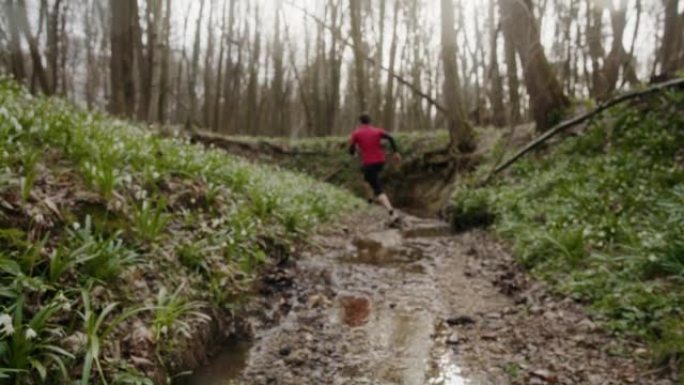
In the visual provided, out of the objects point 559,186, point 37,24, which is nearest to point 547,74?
point 559,186

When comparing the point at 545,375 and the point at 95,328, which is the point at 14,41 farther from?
the point at 545,375

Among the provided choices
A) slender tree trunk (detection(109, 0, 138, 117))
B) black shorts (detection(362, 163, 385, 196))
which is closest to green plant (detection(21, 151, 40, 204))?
black shorts (detection(362, 163, 385, 196))

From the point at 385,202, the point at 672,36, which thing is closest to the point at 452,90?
the point at 385,202

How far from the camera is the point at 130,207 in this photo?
421 centimetres

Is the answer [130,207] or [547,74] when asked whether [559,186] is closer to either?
[547,74]

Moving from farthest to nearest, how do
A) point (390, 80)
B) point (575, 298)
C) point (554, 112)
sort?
point (390, 80) < point (554, 112) < point (575, 298)

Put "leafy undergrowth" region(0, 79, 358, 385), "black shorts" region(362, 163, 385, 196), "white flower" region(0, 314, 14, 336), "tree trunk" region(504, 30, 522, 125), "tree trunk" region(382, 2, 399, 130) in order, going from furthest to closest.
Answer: "tree trunk" region(382, 2, 399, 130)
"tree trunk" region(504, 30, 522, 125)
"black shorts" region(362, 163, 385, 196)
"leafy undergrowth" region(0, 79, 358, 385)
"white flower" region(0, 314, 14, 336)

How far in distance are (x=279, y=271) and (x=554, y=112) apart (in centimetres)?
754

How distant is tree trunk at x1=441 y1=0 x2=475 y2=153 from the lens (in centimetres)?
1304

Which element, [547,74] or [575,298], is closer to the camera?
[575,298]

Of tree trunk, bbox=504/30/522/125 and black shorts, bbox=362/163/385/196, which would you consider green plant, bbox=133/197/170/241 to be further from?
tree trunk, bbox=504/30/522/125

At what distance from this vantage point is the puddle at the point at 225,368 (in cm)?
309

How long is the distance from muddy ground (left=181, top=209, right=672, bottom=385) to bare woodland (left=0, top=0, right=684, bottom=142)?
3660 mm

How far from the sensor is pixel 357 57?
18.7 m
